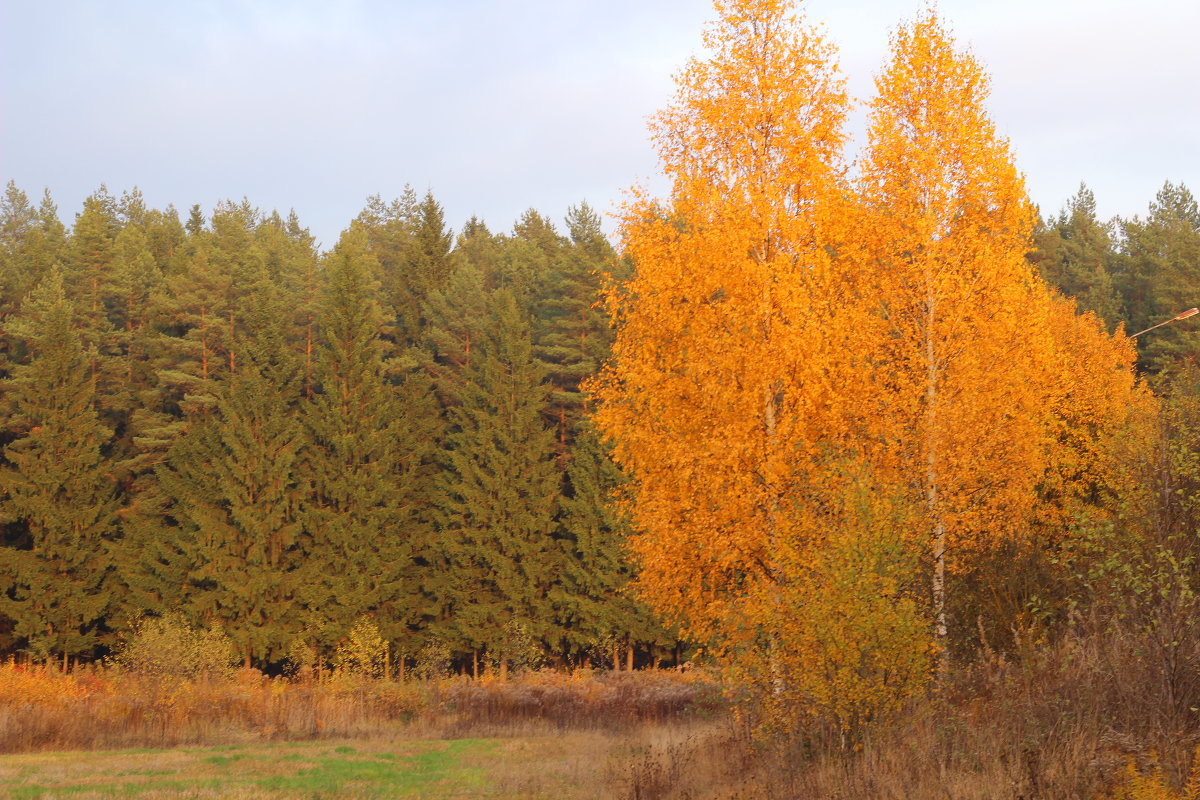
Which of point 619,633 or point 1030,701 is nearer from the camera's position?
point 1030,701

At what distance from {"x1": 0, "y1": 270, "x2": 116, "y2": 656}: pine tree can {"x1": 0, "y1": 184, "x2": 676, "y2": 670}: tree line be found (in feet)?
0.30

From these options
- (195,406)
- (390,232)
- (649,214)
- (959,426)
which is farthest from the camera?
(390,232)

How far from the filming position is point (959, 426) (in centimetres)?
1802

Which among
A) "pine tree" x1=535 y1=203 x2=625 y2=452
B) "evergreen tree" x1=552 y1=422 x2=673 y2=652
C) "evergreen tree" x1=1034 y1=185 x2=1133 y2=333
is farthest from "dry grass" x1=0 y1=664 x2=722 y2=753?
"evergreen tree" x1=1034 y1=185 x2=1133 y2=333

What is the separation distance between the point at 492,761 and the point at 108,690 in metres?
11.9

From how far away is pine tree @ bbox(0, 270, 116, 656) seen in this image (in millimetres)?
41719

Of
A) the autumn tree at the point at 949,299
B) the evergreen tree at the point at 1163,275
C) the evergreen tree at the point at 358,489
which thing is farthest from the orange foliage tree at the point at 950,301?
the evergreen tree at the point at 1163,275

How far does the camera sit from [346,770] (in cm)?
1939

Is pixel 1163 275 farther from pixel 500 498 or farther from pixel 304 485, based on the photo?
pixel 304 485

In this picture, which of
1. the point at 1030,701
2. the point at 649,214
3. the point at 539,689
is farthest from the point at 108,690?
the point at 1030,701

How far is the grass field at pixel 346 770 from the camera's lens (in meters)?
15.9

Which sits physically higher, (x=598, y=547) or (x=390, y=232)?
(x=390, y=232)

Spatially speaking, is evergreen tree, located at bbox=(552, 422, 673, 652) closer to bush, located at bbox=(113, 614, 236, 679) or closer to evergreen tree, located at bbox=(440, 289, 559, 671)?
evergreen tree, located at bbox=(440, 289, 559, 671)

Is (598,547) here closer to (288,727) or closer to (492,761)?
(288,727)
